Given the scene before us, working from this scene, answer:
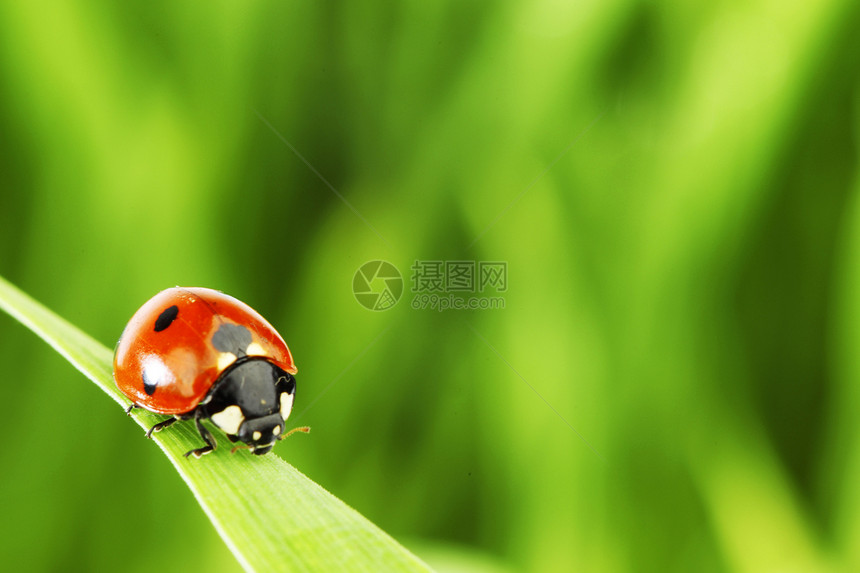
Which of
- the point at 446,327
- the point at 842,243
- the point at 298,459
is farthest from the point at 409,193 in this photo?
the point at 842,243

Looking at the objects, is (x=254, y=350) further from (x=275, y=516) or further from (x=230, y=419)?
(x=275, y=516)

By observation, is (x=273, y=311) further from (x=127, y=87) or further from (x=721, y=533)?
(x=721, y=533)

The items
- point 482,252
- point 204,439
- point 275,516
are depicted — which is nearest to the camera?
point 275,516

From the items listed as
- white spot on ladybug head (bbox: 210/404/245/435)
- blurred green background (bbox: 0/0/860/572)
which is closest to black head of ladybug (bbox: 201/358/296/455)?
white spot on ladybug head (bbox: 210/404/245/435)

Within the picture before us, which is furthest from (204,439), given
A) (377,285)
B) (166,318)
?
(377,285)

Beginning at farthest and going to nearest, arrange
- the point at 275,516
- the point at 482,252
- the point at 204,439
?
the point at 482,252 → the point at 204,439 → the point at 275,516

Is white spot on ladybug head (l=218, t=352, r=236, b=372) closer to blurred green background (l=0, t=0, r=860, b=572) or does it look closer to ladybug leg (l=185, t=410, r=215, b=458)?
ladybug leg (l=185, t=410, r=215, b=458)

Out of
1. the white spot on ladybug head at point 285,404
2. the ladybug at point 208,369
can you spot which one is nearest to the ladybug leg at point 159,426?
the ladybug at point 208,369

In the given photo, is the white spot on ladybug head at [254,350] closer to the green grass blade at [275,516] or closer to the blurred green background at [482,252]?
the green grass blade at [275,516]
